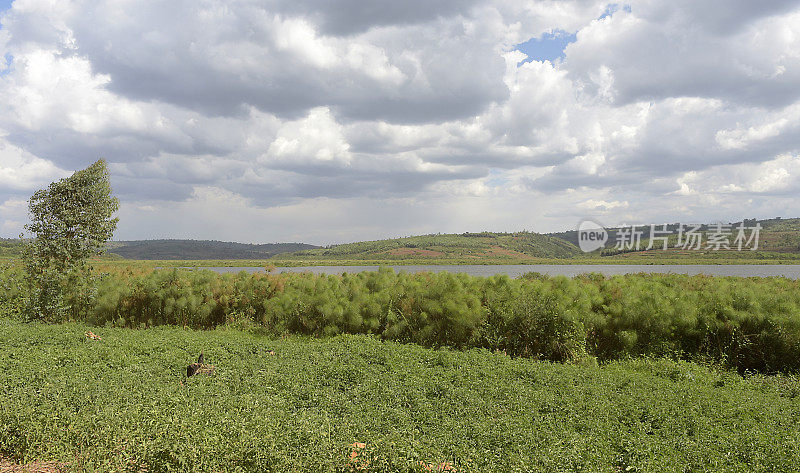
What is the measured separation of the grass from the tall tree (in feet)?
18.8

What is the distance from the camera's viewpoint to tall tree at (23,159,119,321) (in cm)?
1526

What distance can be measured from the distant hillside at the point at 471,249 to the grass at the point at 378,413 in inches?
3820

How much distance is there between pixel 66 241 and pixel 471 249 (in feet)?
363

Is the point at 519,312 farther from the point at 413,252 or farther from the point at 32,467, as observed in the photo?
the point at 413,252

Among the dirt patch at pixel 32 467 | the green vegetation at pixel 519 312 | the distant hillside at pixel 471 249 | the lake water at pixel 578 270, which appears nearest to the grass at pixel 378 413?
the dirt patch at pixel 32 467

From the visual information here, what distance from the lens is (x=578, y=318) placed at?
39.4ft

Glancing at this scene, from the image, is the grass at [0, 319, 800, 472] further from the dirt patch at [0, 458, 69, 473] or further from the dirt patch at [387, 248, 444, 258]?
the dirt patch at [387, 248, 444, 258]

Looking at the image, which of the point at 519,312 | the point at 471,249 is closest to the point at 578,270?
the point at 519,312

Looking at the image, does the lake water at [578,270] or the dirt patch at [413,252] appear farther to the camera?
the dirt patch at [413,252]

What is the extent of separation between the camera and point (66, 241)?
50.4 feet

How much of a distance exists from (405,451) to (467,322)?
25.8 ft

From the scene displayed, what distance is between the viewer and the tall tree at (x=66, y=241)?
1526cm

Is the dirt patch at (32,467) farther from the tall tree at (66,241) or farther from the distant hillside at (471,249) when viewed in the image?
the distant hillside at (471,249)

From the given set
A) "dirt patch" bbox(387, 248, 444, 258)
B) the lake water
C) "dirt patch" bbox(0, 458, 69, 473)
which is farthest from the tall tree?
"dirt patch" bbox(387, 248, 444, 258)
